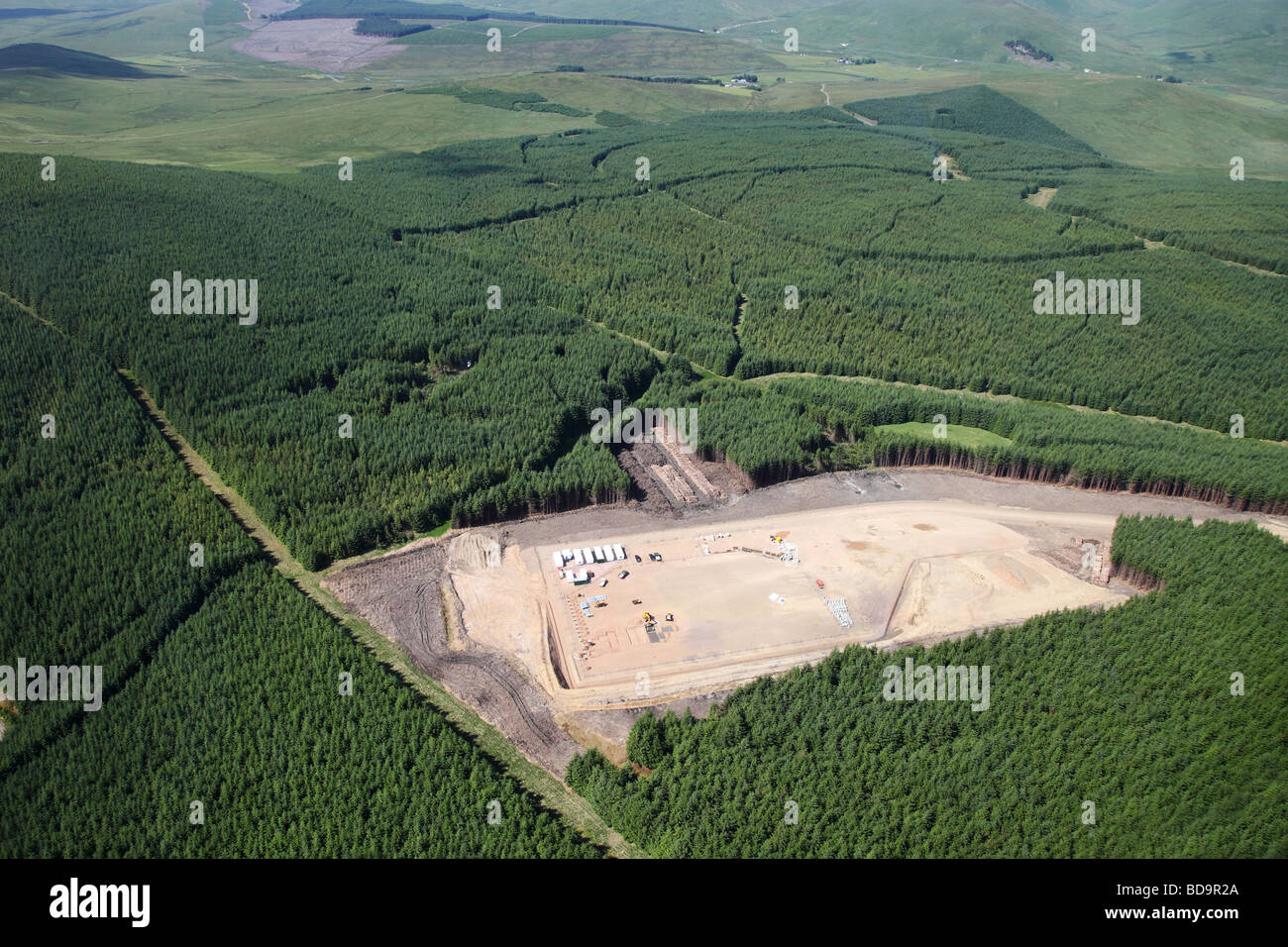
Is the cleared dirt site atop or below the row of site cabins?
below

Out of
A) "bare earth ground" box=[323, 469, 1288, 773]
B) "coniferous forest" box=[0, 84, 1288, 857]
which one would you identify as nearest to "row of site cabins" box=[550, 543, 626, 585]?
"bare earth ground" box=[323, 469, 1288, 773]

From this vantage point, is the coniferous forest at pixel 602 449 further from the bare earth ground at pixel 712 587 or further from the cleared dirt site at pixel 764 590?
the cleared dirt site at pixel 764 590

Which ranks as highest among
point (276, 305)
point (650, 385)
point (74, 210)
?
point (74, 210)

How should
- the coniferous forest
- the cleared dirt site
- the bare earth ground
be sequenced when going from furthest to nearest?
the cleared dirt site, the bare earth ground, the coniferous forest

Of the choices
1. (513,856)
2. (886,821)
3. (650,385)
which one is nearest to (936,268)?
(650,385)

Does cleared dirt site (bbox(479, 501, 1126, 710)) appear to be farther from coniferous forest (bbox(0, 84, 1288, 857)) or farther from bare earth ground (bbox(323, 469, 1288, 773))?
coniferous forest (bbox(0, 84, 1288, 857))

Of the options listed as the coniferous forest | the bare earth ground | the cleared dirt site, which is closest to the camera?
the coniferous forest

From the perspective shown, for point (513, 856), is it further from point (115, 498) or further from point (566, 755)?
point (115, 498)

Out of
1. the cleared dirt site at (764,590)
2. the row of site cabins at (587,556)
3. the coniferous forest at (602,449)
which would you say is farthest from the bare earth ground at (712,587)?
the coniferous forest at (602,449)

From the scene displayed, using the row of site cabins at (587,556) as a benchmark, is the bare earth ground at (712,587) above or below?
below
